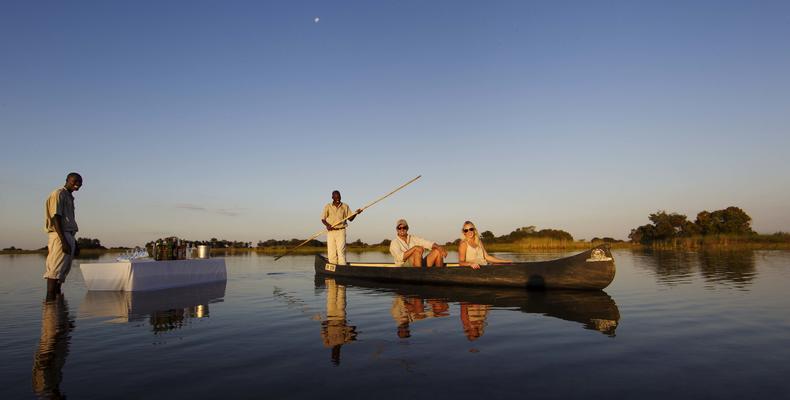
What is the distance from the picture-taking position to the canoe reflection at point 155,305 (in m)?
6.04

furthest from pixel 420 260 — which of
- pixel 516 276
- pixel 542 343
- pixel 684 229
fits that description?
pixel 684 229

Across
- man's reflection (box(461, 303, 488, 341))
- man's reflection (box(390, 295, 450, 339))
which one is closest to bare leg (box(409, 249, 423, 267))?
man's reflection (box(390, 295, 450, 339))

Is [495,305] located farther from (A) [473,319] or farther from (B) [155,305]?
(B) [155,305]

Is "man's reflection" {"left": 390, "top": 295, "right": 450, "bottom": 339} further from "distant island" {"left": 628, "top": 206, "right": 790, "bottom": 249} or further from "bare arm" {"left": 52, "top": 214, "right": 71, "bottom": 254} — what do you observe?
"distant island" {"left": 628, "top": 206, "right": 790, "bottom": 249}

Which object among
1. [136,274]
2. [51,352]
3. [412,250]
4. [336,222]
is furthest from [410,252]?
[51,352]

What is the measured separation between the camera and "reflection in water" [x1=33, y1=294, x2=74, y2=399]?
312 cm

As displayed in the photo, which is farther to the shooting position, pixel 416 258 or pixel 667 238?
pixel 667 238

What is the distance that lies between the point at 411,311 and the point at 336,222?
7571 mm

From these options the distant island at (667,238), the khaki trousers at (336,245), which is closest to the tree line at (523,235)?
the distant island at (667,238)

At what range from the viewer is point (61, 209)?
7.68 meters

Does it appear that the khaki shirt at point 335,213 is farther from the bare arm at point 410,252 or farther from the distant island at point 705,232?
the distant island at point 705,232

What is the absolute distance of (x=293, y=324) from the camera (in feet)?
18.5

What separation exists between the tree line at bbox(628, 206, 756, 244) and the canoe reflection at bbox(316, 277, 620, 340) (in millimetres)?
44213

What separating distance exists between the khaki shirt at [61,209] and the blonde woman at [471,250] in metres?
7.49
